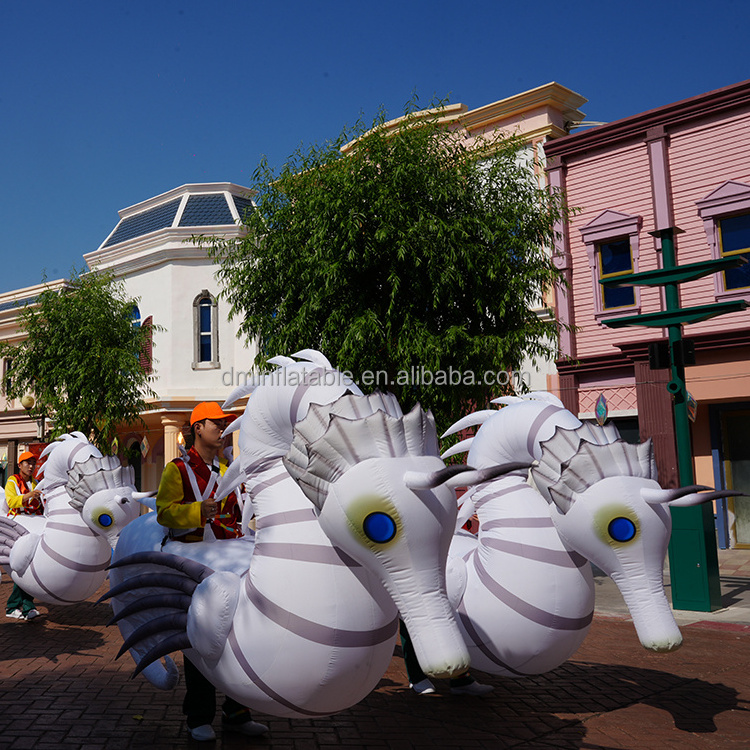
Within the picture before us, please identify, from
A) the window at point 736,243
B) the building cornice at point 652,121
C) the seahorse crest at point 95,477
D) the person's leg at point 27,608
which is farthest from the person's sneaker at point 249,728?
the building cornice at point 652,121

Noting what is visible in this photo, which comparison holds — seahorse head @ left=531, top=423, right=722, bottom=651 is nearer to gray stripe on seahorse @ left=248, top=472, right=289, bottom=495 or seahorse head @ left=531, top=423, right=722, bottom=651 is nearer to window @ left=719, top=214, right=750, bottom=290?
gray stripe on seahorse @ left=248, top=472, right=289, bottom=495

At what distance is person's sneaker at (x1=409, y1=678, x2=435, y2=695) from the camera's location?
18.1ft

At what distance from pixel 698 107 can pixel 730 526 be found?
7.90 metres

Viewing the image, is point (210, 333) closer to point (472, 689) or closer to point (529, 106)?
point (529, 106)

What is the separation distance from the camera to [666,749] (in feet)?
14.6

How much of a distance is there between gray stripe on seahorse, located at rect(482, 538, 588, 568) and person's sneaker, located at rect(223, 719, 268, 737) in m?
1.79

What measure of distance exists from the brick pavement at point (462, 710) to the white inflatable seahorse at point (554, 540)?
50 cm

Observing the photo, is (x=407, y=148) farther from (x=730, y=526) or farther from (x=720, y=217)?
(x=730, y=526)

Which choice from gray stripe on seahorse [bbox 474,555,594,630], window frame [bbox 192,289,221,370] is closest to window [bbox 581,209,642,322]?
window frame [bbox 192,289,221,370]

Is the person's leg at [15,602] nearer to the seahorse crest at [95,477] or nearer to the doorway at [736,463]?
the seahorse crest at [95,477]

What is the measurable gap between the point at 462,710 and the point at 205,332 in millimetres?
18286

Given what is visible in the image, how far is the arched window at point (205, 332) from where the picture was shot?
22062mm

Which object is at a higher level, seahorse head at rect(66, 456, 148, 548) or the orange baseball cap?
the orange baseball cap

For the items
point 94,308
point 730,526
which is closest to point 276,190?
point 94,308
